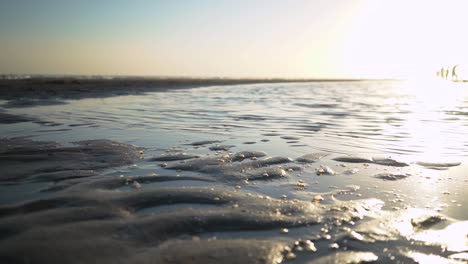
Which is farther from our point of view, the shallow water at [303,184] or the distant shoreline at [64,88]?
the distant shoreline at [64,88]

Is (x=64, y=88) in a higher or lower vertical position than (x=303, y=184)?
higher

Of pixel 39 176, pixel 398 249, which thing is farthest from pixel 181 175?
pixel 398 249

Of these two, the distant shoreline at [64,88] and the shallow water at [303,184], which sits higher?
the distant shoreline at [64,88]

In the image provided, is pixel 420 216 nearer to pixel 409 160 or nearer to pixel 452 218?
pixel 452 218

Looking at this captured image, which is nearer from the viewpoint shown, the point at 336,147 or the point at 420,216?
the point at 420,216

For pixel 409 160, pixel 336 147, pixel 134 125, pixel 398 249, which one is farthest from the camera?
pixel 134 125

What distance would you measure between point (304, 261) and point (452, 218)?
153 cm

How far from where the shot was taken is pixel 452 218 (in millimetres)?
2873

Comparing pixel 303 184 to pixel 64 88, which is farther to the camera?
pixel 64 88

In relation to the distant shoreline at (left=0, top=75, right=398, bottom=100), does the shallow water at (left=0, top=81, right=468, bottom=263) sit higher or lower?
lower

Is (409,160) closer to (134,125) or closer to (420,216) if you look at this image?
(420,216)

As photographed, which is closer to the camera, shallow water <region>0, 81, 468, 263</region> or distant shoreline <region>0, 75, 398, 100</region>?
shallow water <region>0, 81, 468, 263</region>

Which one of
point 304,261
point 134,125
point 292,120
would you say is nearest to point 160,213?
point 304,261

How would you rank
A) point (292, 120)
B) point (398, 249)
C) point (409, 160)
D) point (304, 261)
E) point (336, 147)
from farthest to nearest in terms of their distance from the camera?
1. point (292, 120)
2. point (336, 147)
3. point (409, 160)
4. point (398, 249)
5. point (304, 261)
